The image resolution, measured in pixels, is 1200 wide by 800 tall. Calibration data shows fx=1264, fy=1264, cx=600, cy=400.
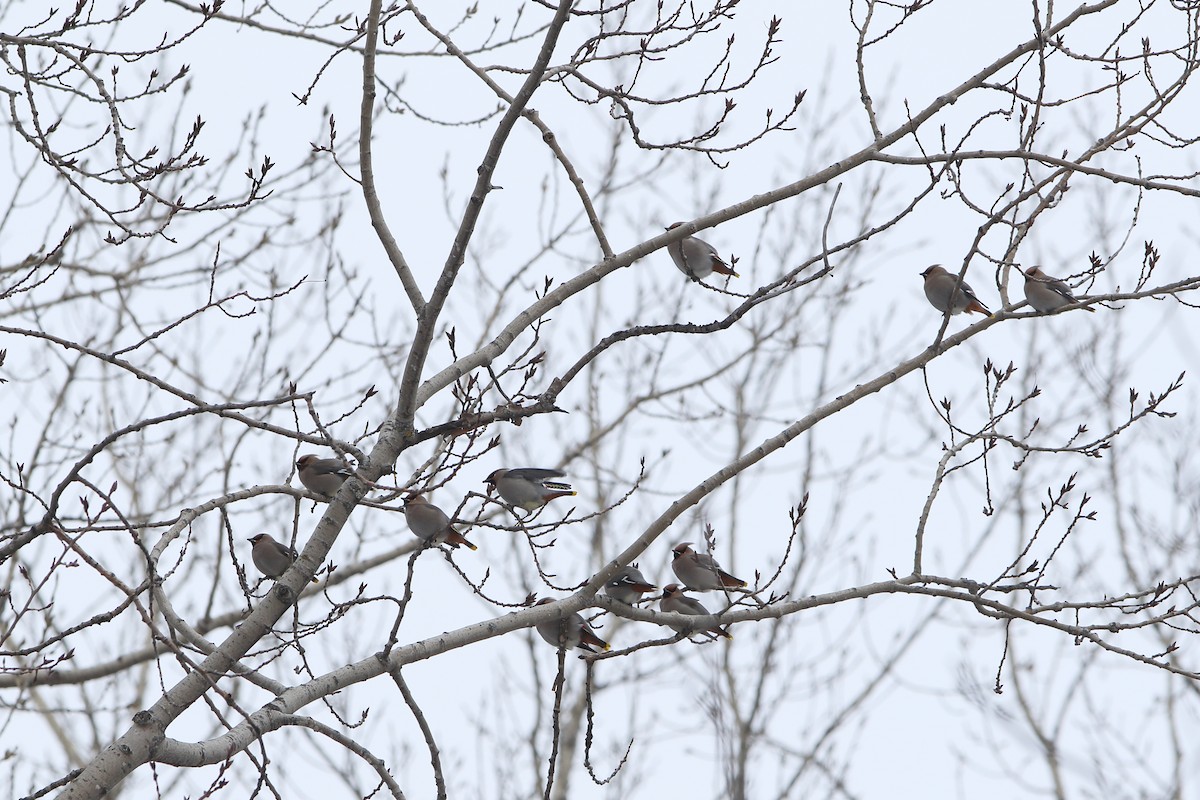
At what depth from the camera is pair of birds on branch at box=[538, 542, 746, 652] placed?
4.86m

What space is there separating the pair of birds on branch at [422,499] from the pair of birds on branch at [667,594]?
19.6 inches

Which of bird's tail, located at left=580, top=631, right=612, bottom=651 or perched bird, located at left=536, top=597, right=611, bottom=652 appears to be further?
bird's tail, located at left=580, top=631, right=612, bottom=651

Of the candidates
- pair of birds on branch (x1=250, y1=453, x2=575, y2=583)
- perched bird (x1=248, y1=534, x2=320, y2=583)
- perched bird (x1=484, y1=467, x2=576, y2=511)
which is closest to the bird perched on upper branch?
pair of birds on branch (x1=250, y1=453, x2=575, y2=583)

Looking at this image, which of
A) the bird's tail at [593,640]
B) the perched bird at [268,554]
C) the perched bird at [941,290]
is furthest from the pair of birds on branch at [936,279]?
the perched bird at [268,554]

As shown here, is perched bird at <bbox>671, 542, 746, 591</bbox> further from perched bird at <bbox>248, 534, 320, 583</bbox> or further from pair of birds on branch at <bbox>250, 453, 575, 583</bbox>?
perched bird at <bbox>248, 534, 320, 583</bbox>

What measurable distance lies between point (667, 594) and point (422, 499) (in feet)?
4.36

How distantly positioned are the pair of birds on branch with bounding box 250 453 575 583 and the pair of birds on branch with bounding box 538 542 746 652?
50cm

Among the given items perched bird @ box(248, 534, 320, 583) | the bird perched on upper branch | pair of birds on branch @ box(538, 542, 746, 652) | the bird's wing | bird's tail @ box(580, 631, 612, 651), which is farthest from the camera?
the bird perched on upper branch

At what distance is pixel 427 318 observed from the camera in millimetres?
4141

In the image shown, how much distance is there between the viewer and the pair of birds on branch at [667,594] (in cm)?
486

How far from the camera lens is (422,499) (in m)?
6.39

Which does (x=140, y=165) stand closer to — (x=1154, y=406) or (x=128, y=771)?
(x=128, y=771)

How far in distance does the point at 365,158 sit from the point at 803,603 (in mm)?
2174

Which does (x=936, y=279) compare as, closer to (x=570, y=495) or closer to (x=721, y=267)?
(x=721, y=267)
